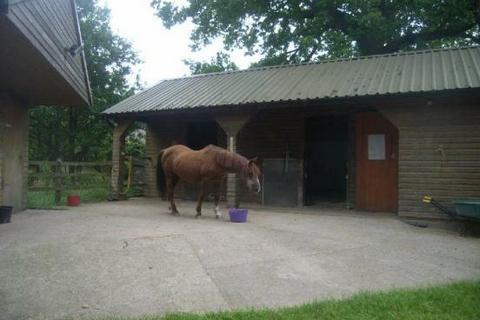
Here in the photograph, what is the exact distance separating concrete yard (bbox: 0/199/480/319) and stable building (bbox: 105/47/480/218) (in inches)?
70.6

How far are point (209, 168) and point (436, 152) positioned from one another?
4.86m

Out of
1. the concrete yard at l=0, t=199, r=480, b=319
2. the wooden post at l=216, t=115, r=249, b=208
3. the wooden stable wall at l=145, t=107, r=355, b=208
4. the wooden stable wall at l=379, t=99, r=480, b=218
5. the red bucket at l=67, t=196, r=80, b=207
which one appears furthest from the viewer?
the wooden stable wall at l=145, t=107, r=355, b=208

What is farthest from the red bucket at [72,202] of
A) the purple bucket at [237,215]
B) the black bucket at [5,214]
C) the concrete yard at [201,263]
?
the purple bucket at [237,215]

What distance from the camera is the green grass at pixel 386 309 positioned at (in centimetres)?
334

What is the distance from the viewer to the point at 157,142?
1375 cm

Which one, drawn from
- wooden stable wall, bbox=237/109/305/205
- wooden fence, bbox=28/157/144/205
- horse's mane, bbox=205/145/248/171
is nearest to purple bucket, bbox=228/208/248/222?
horse's mane, bbox=205/145/248/171

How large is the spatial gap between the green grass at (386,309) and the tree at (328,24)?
1641 cm

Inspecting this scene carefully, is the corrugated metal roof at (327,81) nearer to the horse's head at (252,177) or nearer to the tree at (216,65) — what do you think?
the horse's head at (252,177)

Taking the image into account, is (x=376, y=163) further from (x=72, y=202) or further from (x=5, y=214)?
(x=5, y=214)

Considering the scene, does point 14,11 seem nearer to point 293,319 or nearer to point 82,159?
point 293,319

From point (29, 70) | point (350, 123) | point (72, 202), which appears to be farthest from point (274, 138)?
point (29, 70)

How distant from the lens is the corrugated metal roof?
908 cm

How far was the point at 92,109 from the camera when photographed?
21.4m

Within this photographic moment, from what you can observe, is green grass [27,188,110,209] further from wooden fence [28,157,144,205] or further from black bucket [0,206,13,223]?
black bucket [0,206,13,223]
